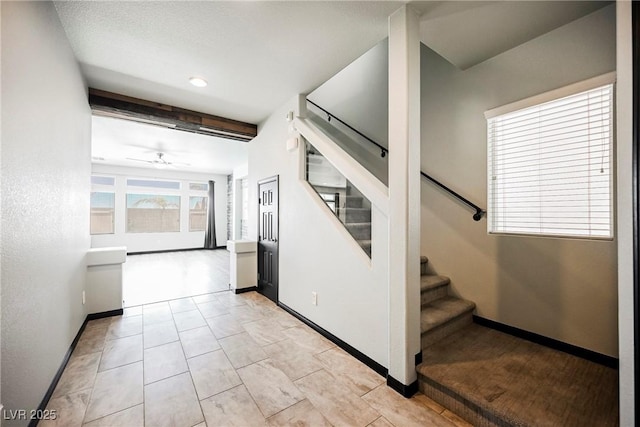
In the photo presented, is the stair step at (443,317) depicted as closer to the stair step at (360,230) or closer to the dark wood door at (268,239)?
the stair step at (360,230)

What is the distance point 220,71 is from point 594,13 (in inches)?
127

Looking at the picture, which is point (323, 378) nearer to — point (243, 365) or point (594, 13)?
point (243, 365)

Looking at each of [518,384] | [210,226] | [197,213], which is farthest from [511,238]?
[197,213]

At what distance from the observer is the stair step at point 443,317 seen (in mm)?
2223

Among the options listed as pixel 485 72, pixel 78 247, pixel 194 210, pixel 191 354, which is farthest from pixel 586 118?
pixel 194 210

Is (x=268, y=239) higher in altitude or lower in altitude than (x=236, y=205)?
lower

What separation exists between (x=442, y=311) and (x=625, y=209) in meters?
1.65

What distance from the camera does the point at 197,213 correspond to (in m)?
9.37

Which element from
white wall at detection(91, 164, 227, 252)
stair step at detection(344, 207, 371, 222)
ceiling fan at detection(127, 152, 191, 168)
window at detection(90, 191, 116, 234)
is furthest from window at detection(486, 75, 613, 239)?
window at detection(90, 191, 116, 234)

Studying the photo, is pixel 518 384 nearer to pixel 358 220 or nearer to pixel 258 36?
pixel 358 220

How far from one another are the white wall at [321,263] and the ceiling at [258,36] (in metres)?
0.85

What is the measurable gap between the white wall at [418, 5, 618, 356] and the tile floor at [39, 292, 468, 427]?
1.35m

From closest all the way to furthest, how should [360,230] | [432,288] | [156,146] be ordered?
1. [360,230]
2. [432,288]
3. [156,146]

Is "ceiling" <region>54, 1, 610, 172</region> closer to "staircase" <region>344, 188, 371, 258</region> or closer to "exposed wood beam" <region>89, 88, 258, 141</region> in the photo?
"exposed wood beam" <region>89, 88, 258, 141</region>
